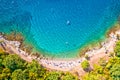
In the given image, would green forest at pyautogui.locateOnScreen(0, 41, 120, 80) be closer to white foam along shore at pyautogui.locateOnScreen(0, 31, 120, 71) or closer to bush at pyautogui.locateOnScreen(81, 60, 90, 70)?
bush at pyautogui.locateOnScreen(81, 60, 90, 70)

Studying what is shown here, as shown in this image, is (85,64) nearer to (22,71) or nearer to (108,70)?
(108,70)

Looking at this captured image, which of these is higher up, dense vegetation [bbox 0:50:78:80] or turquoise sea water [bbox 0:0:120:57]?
turquoise sea water [bbox 0:0:120:57]

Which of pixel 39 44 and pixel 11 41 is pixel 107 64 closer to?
pixel 39 44

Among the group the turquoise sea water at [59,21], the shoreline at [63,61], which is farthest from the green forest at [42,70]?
the turquoise sea water at [59,21]

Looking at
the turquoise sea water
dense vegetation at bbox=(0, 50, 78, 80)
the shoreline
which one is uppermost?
the turquoise sea water

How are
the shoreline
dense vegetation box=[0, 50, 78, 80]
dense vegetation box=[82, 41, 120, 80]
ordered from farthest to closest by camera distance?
the shoreline → dense vegetation box=[82, 41, 120, 80] → dense vegetation box=[0, 50, 78, 80]

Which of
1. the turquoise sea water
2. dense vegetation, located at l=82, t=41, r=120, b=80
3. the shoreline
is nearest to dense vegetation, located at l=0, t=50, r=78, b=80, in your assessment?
the shoreline

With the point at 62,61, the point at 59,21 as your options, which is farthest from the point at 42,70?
the point at 59,21

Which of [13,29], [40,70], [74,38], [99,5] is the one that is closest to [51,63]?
[40,70]
